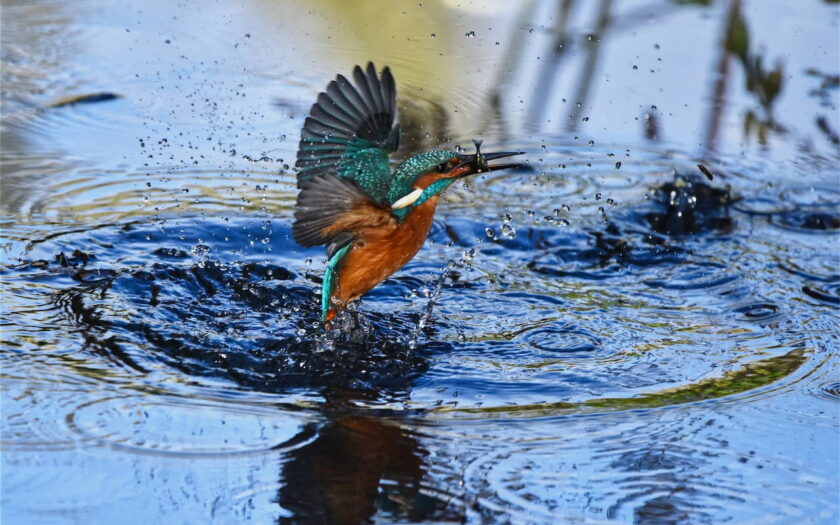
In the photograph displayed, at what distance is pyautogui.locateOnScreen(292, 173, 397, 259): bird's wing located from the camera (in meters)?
3.69

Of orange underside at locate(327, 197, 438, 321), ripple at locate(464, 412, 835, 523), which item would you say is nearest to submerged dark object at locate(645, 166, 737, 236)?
orange underside at locate(327, 197, 438, 321)

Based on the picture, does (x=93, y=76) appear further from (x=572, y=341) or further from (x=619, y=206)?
(x=572, y=341)

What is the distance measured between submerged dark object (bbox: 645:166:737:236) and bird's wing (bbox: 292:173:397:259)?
1.86 meters

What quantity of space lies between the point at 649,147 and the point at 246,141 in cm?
214

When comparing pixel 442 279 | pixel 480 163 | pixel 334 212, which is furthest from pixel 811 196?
pixel 334 212

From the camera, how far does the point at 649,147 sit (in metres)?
6.28

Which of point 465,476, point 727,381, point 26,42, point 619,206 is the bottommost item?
point 465,476

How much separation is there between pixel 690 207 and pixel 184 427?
10.5 ft

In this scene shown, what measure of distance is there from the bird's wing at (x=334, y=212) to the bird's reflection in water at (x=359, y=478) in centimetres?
72

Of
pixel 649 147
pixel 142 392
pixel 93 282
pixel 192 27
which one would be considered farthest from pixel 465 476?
pixel 192 27

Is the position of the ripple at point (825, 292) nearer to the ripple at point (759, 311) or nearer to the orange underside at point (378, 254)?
the ripple at point (759, 311)

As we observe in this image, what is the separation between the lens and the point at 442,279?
15.6ft

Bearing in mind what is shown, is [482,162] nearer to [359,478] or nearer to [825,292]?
[359,478]

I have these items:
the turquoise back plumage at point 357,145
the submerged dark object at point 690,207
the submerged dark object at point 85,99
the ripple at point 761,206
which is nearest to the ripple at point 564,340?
the turquoise back plumage at point 357,145
